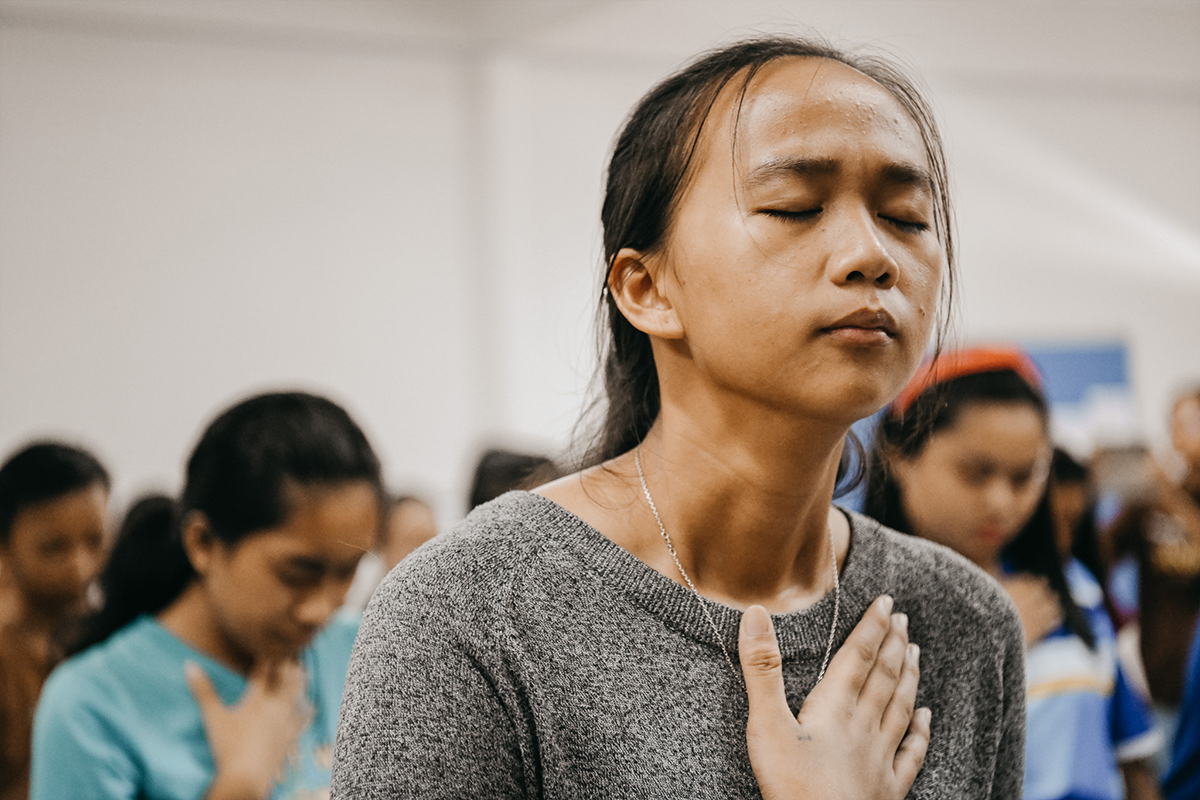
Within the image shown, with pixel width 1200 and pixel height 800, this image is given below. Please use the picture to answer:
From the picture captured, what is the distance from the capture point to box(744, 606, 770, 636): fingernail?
1039 mm

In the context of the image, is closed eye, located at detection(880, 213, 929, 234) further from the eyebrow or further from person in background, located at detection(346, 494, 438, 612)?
person in background, located at detection(346, 494, 438, 612)

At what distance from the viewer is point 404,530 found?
11.3ft

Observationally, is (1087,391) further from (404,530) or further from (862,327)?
(862,327)

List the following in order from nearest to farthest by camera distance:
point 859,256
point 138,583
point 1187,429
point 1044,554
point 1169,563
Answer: point 859,256, point 138,583, point 1044,554, point 1169,563, point 1187,429

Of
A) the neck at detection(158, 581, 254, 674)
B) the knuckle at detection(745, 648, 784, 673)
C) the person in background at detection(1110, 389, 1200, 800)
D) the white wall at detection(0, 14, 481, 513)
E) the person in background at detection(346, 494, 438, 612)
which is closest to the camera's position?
the knuckle at detection(745, 648, 784, 673)

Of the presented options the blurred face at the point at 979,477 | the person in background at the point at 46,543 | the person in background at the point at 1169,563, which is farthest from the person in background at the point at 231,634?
the person in background at the point at 1169,563

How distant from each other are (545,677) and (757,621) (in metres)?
0.22

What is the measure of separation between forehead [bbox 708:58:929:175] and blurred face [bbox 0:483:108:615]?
7.64ft

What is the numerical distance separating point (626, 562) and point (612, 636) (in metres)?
0.08

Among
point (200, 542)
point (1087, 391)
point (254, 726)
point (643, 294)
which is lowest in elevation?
point (1087, 391)

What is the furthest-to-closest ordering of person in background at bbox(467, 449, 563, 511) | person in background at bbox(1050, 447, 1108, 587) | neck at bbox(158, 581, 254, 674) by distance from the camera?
person in background at bbox(1050, 447, 1108, 587)
person in background at bbox(467, 449, 563, 511)
neck at bbox(158, 581, 254, 674)

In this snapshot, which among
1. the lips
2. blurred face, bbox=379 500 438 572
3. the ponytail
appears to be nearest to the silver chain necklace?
the lips

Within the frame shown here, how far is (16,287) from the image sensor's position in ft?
14.6

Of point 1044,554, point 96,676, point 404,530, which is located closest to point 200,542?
point 96,676
